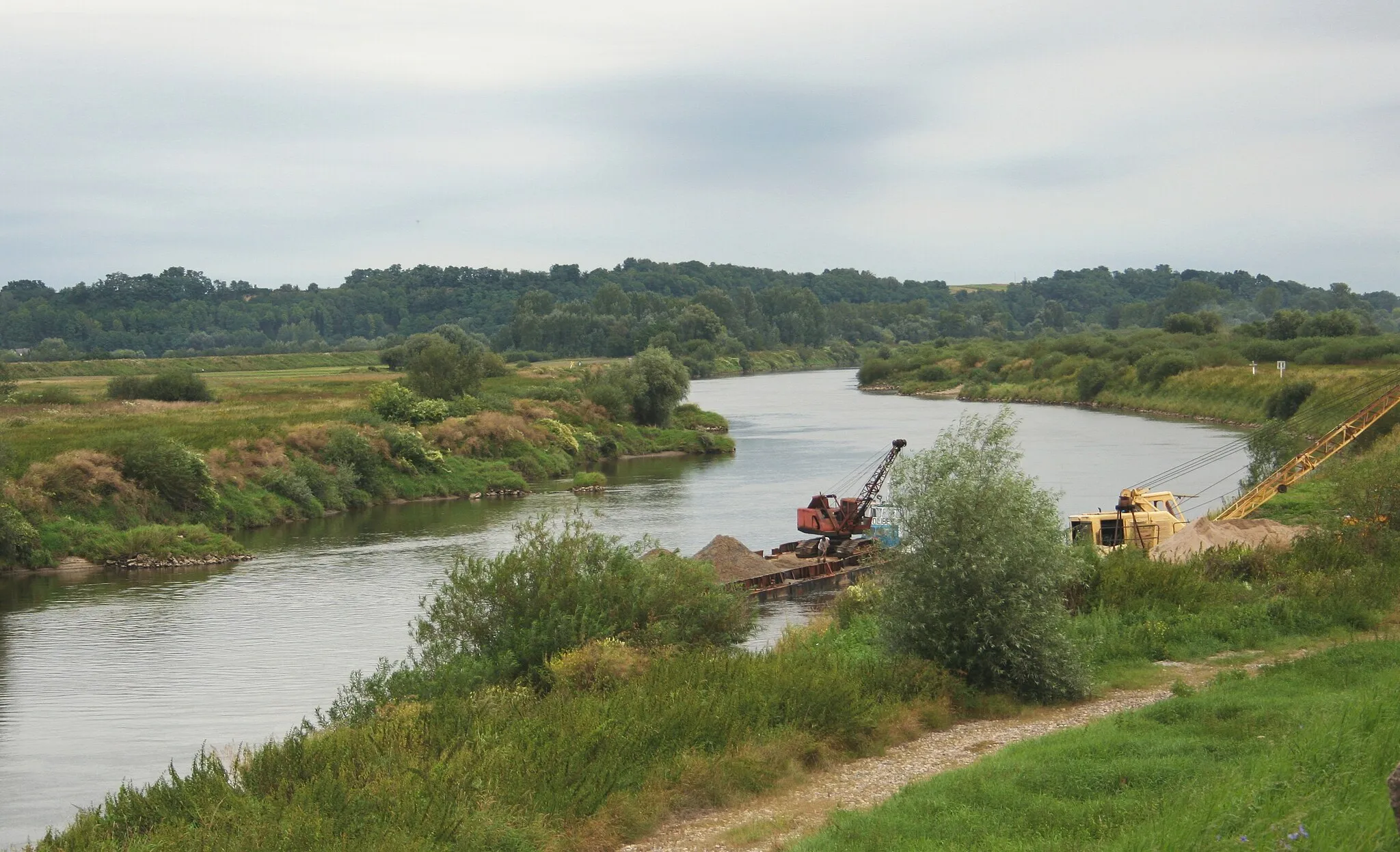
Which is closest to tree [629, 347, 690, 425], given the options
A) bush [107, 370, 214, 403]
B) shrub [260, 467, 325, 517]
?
bush [107, 370, 214, 403]

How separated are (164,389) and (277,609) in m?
47.6

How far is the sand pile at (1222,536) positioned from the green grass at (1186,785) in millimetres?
12503

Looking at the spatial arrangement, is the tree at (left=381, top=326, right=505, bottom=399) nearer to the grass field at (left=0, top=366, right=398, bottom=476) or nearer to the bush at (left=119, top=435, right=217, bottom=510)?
the grass field at (left=0, top=366, right=398, bottom=476)

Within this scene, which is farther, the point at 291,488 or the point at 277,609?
the point at 291,488

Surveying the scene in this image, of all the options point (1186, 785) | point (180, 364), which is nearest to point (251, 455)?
point (1186, 785)

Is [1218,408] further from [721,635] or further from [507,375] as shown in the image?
[721,635]

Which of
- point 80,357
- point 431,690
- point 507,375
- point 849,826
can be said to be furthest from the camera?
point 80,357

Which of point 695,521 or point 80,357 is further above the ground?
point 80,357

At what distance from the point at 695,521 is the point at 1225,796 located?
38.1 metres

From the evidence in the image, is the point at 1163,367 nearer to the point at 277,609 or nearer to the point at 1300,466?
the point at 1300,466

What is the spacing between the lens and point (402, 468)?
58.8 meters

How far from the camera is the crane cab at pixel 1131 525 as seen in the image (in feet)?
109

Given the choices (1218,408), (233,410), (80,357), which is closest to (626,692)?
(233,410)

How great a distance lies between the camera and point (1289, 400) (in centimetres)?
7494
